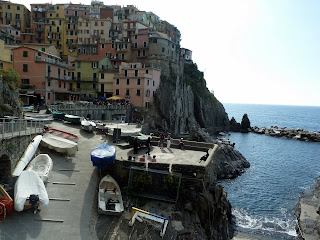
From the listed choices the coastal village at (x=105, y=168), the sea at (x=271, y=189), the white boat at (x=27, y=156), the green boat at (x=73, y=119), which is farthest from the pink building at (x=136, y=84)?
the white boat at (x=27, y=156)

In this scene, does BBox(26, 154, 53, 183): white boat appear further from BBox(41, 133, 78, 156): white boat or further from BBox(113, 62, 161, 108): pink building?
BBox(113, 62, 161, 108): pink building

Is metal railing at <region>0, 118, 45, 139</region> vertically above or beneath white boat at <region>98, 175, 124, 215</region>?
above

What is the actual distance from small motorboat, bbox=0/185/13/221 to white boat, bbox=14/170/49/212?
0.26m

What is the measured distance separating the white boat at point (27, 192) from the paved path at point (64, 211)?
0.51m

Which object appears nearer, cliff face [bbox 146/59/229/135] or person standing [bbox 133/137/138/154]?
person standing [bbox 133/137/138/154]

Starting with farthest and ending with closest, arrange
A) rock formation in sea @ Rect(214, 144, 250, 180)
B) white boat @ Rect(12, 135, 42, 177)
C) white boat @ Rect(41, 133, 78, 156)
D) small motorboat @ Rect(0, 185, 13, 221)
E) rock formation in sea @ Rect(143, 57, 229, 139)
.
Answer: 1. rock formation in sea @ Rect(143, 57, 229, 139)
2. rock formation in sea @ Rect(214, 144, 250, 180)
3. white boat @ Rect(41, 133, 78, 156)
4. white boat @ Rect(12, 135, 42, 177)
5. small motorboat @ Rect(0, 185, 13, 221)

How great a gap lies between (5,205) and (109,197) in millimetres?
5782

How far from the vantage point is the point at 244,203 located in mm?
37562

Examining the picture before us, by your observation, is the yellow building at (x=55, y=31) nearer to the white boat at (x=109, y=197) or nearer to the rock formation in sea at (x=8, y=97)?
the rock formation in sea at (x=8, y=97)

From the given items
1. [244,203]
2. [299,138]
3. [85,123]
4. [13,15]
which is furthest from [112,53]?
[299,138]

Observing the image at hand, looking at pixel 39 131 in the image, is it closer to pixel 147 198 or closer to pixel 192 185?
pixel 147 198

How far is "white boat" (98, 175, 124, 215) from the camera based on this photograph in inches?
605

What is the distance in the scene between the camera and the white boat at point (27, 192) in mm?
14110

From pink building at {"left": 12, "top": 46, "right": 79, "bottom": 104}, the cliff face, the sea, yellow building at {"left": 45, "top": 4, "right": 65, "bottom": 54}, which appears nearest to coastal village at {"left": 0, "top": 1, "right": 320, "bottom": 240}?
pink building at {"left": 12, "top": 46, "right": 79, "bottom": 104}
